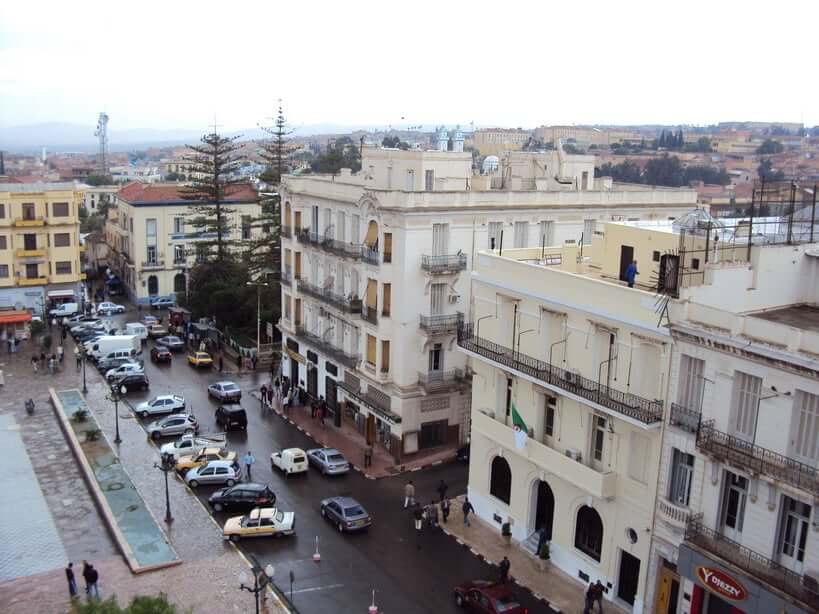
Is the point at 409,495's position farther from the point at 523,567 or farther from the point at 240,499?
the point at 240,499

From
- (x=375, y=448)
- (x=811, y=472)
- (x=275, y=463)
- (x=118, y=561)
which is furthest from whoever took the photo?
(x=375, y=448)

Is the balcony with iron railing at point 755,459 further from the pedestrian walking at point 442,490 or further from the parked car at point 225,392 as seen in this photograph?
the parked car at point 225,392

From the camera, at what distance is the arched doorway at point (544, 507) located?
1150 inches

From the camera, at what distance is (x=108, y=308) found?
71.5 metres

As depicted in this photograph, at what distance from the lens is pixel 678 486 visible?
78.0 ft

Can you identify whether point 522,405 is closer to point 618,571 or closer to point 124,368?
point 618,571

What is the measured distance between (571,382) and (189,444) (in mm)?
20301

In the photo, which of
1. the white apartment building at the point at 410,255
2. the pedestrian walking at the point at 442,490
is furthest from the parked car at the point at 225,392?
the pedestrian walking at the point at 442,490

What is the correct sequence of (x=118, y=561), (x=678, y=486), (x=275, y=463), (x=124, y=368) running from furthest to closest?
(x=124, y=368)
(x=275, y=463)
(x=118, y=561)
(x=678, y=486)

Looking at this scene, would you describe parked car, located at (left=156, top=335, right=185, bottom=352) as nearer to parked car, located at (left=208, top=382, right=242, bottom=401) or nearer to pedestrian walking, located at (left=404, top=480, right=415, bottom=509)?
parked car, located at (left=208, top=382, right=242, bottom=401)

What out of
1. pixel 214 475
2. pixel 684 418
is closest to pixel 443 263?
pixel 214 475

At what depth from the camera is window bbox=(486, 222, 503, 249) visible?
38969 millimetres

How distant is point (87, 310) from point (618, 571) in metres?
56.7

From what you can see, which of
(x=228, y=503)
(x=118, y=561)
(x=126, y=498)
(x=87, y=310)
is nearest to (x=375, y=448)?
(x=228, y=503)
